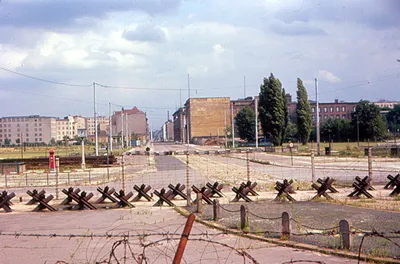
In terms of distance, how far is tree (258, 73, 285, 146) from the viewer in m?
96.1

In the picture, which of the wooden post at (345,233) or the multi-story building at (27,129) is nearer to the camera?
the wooden post at (345,233)

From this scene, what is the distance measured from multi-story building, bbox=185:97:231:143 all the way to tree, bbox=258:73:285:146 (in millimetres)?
55627

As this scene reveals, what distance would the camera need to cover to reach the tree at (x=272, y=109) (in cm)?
9612

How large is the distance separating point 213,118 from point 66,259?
147 metres

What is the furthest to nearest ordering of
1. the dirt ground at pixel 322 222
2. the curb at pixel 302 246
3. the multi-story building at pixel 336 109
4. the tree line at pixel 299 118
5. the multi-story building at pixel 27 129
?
1. the multi-story building at pixel 336 109
2. the multi-story building at pixel 27 129
3. the tree line at pixel 299 118
4. the dirt ground at pixel 322 222
5. the curb at pixel 302 246

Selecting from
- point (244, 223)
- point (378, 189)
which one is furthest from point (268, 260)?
point (378, 189)

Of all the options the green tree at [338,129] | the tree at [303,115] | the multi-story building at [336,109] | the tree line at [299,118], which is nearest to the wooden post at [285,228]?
the tree line at [299,118]

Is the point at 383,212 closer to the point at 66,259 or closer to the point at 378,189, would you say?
the point at 378,189

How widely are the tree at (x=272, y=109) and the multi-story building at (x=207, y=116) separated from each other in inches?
2190

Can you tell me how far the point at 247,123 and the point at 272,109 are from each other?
90.2 feet

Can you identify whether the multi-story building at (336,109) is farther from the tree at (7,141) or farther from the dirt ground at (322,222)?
the dirt ground at (322,222)

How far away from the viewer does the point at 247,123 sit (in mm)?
124438

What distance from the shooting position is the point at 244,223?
→ 13812 mm

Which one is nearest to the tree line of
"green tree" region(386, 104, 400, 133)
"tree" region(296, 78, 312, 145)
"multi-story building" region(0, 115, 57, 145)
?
"tree" region(296, 78, 312, 145)
